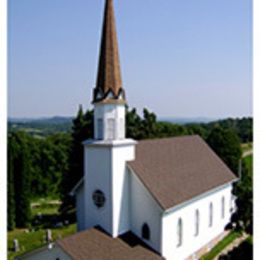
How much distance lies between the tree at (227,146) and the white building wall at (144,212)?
19111 mm

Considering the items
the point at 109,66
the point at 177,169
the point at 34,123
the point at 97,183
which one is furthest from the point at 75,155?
the point at 34,123

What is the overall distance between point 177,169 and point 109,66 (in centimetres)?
759

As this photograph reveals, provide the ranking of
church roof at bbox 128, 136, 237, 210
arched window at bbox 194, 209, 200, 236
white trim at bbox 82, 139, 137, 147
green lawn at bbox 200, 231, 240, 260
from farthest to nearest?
arched window at bbox 194, 209, 200, 236 → green lawn at bbox 200, 231, 240, 260 → church roof at bbox 128, 136, 237, 210 → white trim at bbox 82, 139, 137, 147

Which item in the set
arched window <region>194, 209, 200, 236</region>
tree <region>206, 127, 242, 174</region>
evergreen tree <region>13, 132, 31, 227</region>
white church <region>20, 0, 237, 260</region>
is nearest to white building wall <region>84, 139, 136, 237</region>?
white church <region>20, 0, 237, 260</region>

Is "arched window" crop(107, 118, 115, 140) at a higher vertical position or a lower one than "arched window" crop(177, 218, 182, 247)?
higher

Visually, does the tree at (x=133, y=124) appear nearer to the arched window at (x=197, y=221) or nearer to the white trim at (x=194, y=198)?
the white trim at (x=194, y=198)

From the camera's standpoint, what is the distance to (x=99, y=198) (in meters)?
17.0

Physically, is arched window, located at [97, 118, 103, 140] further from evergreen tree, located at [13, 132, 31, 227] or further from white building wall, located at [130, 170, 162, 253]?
evergreen tree, located at [13, 132, 31, 227]

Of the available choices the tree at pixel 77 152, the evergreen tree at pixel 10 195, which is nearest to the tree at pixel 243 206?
the tree at pixel 77 152

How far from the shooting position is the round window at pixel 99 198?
1688cm

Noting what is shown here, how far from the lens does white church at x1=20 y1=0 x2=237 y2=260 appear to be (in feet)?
51.5

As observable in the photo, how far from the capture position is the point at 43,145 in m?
54.2
